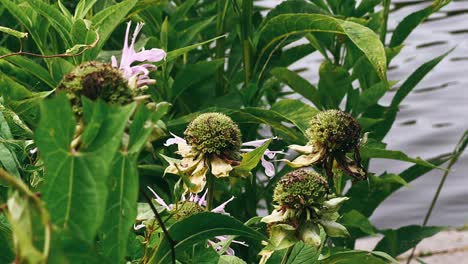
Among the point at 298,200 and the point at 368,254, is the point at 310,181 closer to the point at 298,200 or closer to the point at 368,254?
the point at 298,200

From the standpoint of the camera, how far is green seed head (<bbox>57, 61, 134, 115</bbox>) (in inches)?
33.3

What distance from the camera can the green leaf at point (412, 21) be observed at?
2.19 m

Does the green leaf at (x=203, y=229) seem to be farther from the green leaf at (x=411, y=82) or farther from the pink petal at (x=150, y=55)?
the green leaf at (x=411, y=82)

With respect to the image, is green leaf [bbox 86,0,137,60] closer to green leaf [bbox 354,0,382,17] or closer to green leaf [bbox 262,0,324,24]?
green leaf [bbox 262,0,324,24]

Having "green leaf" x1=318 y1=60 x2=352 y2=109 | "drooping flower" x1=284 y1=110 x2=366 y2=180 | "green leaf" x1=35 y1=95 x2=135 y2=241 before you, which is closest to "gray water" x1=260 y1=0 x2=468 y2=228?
"green leaf" x1=318 y1=60 x2=352 y2=109

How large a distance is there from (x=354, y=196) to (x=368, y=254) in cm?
93

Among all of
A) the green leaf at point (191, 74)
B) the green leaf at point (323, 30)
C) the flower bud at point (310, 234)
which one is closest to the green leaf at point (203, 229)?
the flower bud at point (310, 234)

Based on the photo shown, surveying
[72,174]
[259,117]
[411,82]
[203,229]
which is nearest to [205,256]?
[203,229]

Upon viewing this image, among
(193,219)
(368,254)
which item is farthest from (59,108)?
(368,254)

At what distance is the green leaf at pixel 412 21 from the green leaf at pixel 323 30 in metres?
0.32

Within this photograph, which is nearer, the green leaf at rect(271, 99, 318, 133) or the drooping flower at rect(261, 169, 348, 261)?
the drooping flower at rect(261, 169, 348, 261)

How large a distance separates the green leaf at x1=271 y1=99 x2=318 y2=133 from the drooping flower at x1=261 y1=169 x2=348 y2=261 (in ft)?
1.89

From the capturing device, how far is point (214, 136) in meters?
1.22

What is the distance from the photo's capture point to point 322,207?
3.85 ft
